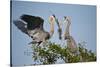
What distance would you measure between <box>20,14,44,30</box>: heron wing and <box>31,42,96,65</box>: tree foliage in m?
0.17

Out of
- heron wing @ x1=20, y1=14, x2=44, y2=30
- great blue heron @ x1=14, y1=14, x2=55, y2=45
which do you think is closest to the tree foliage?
great blue heron @ x1=14, y1=14, x2=55, y2=45

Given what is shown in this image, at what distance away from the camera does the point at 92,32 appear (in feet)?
5.44

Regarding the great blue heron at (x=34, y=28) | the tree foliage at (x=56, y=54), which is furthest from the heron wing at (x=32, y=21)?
the tree foliage at (x=56, y=54)

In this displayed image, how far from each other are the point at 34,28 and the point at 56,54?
31 centimetres

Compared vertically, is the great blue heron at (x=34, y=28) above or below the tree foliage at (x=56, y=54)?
above

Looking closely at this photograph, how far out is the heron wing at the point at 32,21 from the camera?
4.87 feet

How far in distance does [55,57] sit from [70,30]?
28 centimetres

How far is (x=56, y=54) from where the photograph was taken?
5.08 feet

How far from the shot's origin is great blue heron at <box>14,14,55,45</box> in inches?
58.1

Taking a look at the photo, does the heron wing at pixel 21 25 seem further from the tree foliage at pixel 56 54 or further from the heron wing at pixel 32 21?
the tree foliage at pixel 56 54

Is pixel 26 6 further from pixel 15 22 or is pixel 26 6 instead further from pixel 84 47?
pixel 84 47

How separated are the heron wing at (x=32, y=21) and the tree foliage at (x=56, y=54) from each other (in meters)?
0.17

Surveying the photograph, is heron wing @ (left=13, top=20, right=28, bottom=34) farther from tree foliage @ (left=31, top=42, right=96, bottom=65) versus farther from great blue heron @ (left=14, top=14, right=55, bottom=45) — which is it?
tree foliage @ (left=31, top=42, right=96, bottom=65)
